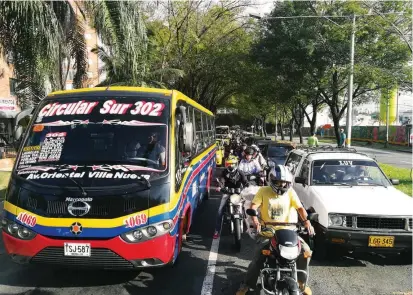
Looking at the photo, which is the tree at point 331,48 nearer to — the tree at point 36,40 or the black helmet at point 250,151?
the black helmet at point 250,151

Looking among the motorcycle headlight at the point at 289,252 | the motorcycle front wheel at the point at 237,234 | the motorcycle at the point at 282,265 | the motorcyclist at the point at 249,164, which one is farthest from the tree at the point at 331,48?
the motorcycle headlight at the point at 289,252

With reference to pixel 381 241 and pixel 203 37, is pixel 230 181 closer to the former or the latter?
pixel 381 241

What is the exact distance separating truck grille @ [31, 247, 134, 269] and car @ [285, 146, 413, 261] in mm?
2938

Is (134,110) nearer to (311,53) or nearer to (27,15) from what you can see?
(27,15)

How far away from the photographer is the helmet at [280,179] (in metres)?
4.23

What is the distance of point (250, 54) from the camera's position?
2394 centimetres

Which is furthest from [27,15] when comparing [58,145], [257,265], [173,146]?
[257,265]

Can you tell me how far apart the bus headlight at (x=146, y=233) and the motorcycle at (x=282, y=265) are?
Result: 119 cm

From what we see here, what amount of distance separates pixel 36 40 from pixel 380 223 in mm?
9809

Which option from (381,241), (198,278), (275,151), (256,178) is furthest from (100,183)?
(275,151)

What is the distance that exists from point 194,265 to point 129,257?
1543 mm

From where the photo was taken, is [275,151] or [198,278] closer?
[198,278]

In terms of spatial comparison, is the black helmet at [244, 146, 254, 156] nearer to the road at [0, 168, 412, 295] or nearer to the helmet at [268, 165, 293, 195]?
the road at [0, 168, 412, 295]

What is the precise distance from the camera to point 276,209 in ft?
14.4
